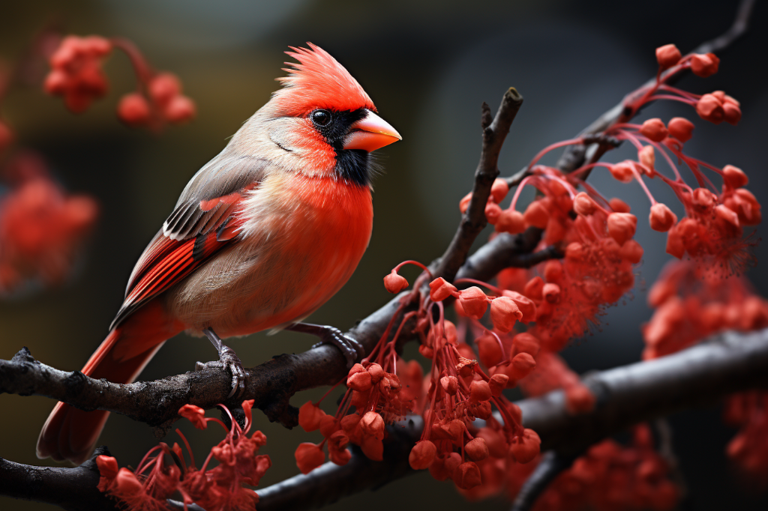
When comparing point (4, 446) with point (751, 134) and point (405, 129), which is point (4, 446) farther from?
point (751, 134)

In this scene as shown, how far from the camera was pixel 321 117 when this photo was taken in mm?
1021

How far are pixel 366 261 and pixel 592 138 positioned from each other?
4.55 feet

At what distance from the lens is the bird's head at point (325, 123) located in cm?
98

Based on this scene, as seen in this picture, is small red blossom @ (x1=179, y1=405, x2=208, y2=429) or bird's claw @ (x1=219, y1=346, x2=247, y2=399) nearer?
small red blossom @ (x1=179, y1=405, x2=208, y2=429)

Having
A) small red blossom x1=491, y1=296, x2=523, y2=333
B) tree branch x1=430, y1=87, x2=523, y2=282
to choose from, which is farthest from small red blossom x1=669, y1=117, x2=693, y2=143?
small red blossom x1=491, y1=296, x2=523, y2=333

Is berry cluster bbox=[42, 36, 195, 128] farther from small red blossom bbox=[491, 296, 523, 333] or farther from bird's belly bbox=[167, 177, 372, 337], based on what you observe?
small red blossom bbox=[491, 296, 523, 333]

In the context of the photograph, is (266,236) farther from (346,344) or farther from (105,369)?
(105,369)

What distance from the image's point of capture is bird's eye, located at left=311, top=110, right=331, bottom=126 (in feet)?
3.34

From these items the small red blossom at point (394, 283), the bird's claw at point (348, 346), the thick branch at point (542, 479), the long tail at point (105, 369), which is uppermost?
the small red blossom at point (394, 283)

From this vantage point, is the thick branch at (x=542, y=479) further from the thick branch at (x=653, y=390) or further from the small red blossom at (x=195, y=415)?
the small red blossom at (x=195, y=415)

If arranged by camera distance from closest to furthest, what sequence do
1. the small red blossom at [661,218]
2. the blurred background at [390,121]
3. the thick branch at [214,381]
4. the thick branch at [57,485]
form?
1. the thick branch at [214,381]
2. the thick branch at [57,485]
3. the small red blossom at [661,218]
4. the blurred background at [390,121]

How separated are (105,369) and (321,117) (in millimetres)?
619

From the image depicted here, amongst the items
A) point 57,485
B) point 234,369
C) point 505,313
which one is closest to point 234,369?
point 234,369

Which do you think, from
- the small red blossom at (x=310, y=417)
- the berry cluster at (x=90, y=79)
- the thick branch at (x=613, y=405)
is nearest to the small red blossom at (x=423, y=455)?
the small red blossom at (x=310, y=417)
